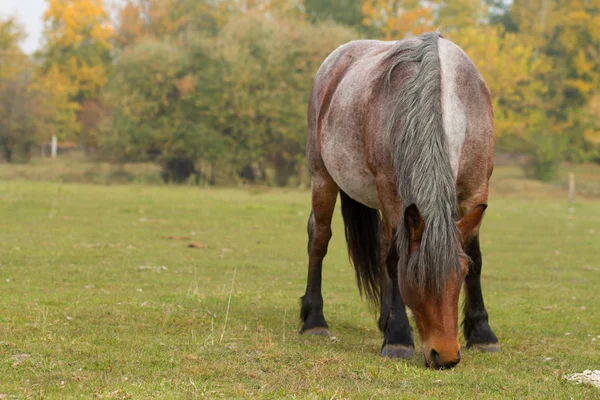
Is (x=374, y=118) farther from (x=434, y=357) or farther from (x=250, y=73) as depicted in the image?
(x=250, y=73)

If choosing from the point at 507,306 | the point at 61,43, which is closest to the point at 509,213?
the point at 507,306

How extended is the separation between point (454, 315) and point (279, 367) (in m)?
1.21

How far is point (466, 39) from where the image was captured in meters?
49.2

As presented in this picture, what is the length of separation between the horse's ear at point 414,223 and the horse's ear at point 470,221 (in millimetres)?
268

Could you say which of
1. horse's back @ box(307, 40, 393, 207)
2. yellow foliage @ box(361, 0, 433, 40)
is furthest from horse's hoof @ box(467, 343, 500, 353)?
yellow foliage @ box(361, 0, 433, 40)

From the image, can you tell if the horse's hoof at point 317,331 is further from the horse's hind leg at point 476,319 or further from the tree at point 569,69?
the tree at point 569,69

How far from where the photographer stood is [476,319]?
21.2 ft

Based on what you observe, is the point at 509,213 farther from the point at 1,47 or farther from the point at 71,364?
the point at 1,47

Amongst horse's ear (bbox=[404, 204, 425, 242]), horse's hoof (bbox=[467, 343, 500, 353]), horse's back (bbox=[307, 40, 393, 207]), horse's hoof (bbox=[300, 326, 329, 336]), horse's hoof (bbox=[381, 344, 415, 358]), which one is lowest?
horse's hoof (bbox=[300, 326, 329, 336])

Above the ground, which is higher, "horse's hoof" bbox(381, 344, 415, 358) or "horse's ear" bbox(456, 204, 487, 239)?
"horse's ear" bbox(456, 204, 487, 239)

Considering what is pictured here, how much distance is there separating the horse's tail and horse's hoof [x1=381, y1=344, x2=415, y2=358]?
1.52 meters

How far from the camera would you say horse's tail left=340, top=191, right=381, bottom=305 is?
24.9 feet

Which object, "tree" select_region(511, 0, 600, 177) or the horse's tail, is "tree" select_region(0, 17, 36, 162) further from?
the horse's tail

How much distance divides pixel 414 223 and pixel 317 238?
263cm
